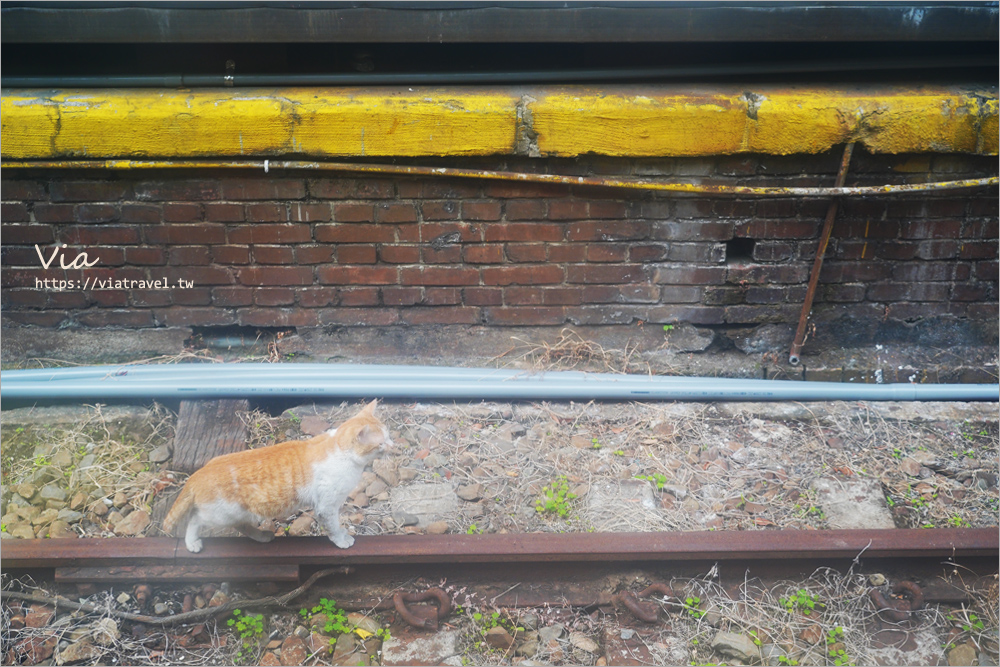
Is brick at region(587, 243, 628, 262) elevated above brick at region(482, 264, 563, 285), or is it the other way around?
brick at region(587, 243, 628, 262)

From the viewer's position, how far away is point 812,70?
10.5 ft

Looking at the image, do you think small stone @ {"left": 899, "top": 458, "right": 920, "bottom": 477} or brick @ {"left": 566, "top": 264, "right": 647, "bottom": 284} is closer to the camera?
small stone @ {"left": 899, "top": 458, "right": 920, "bottom": 477}

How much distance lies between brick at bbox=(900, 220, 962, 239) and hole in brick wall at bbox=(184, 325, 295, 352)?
3.04m

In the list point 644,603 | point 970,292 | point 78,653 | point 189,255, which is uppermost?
point 189,255

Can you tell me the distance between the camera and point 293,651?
2162 mm

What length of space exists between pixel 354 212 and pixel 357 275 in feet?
1.03

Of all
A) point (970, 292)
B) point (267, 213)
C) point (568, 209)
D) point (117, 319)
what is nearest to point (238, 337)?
point (117, 319)

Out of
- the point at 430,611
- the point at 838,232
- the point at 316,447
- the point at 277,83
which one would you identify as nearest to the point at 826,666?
the point at 430,611

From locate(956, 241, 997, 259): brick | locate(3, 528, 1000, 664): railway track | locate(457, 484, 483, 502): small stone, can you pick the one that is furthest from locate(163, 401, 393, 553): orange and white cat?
locate(956, 241, 997, 259): brick

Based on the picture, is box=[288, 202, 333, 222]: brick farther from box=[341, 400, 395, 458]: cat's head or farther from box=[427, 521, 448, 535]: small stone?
box=[427, 521, 448, 535]: small stone

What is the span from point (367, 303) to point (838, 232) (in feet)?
7.55

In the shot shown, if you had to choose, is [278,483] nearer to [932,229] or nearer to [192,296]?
[192,296]

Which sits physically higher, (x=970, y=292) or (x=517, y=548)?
(x=970, y=292)

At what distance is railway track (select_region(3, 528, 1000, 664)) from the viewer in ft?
7.36
